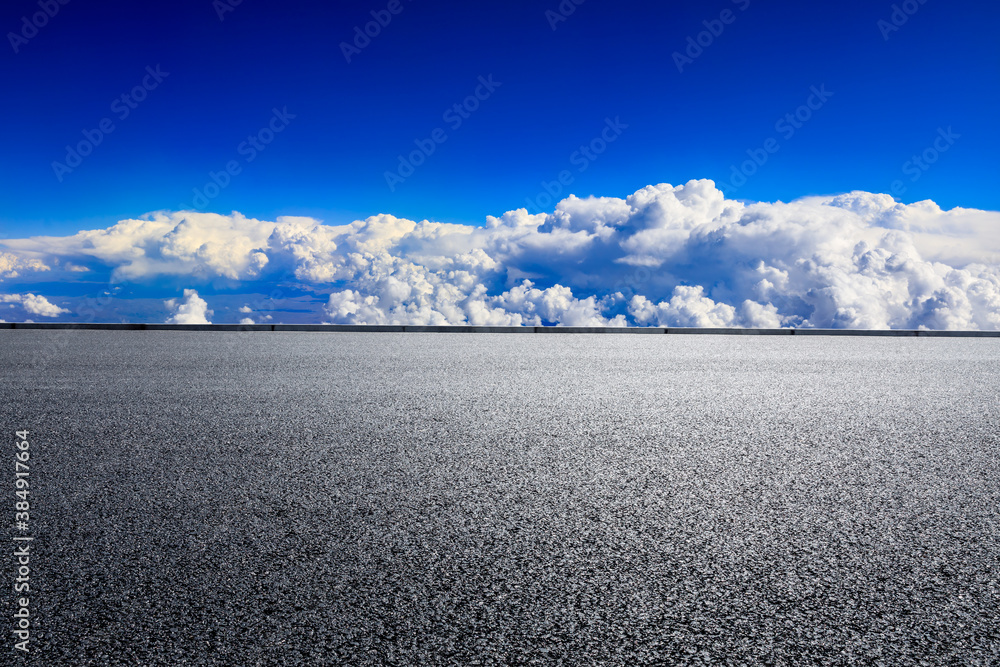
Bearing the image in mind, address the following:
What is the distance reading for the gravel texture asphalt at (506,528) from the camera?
2.18m

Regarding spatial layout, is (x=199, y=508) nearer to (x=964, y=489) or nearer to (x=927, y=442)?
(x=964, y=489)

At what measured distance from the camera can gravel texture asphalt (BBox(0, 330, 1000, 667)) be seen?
218 centimetres

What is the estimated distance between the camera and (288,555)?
9.19 feet

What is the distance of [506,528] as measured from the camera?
10.2 ft

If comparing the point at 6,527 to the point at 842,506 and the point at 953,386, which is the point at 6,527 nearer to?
the point at 842,506

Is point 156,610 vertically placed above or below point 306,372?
below

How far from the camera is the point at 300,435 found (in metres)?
5.12

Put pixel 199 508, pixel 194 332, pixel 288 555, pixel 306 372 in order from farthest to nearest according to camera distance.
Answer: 1. pixel 194 332
2. pixel 306 372
3. pixel 199 508
4. pixel 288 555

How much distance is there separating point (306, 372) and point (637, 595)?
24.1ft

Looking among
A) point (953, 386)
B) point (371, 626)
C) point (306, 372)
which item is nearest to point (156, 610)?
point (371, 626)

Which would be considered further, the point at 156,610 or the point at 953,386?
the point at 953,386

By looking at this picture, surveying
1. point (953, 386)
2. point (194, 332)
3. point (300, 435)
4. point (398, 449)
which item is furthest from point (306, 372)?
point (194, 332)

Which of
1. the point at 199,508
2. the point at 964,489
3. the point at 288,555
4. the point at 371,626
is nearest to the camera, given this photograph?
the point at 371,626

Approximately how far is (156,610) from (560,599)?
146 cm
